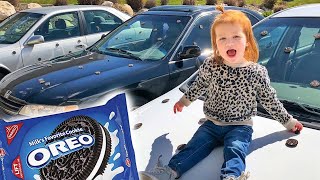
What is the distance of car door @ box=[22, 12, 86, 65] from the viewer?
624 centimetres

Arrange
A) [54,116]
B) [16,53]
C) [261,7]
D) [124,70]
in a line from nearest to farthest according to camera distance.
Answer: [54,116] → [124,70] → [16,53] → [261,7]

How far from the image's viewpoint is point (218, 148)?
227 centimetres

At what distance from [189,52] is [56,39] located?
2.99 metres

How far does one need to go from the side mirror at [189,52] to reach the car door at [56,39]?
2673 mm

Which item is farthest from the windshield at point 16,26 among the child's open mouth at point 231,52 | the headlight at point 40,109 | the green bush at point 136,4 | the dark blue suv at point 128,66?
the green bush at point 136,4

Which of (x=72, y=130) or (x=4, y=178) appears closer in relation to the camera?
(x=4, y=178)

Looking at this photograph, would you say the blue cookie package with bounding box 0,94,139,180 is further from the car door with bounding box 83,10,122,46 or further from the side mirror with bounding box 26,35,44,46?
the car door with bounding box 83,10,122,46

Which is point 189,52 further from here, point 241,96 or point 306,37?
point 241,96

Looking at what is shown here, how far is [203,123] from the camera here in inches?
96.3

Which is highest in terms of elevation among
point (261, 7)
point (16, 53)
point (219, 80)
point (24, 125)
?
point (24, 125)

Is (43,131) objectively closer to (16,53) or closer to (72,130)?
(72,130)

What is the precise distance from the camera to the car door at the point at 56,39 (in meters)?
6.24

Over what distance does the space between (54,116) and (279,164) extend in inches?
46.0

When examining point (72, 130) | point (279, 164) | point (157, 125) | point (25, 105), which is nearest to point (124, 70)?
point (25, 105)
